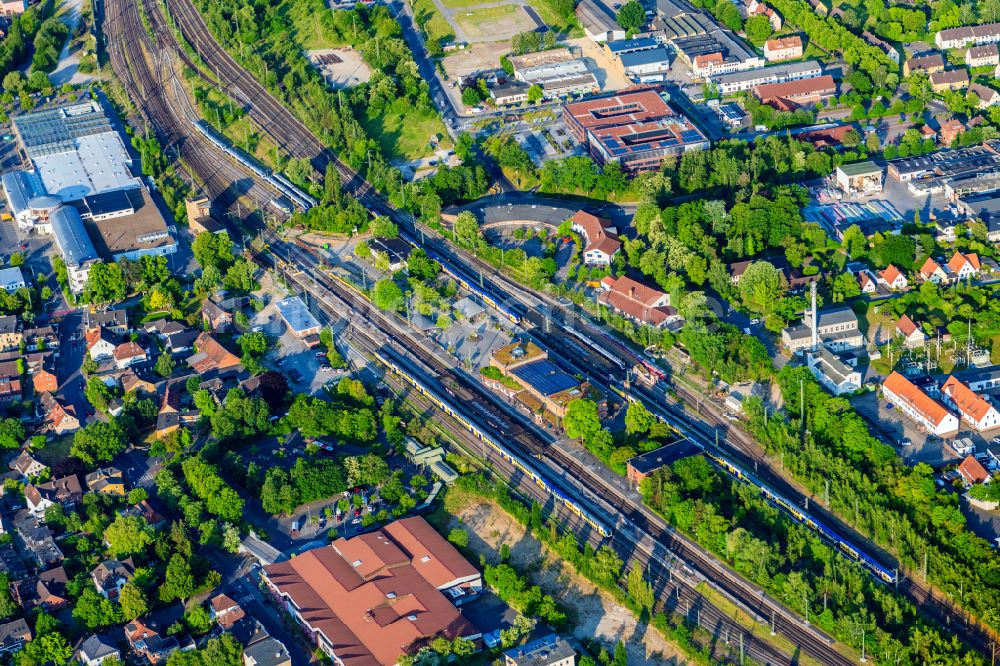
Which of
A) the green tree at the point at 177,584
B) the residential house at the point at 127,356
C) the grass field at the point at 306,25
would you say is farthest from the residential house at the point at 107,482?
the grass field at the point at 306,25

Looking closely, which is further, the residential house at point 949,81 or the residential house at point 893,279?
the residential house at point 949,81

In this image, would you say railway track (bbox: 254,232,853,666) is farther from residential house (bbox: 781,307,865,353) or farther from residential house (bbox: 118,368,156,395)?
residential house (bbox: 781,307,865,353)

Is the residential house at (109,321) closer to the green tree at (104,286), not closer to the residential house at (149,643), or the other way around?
the green tree at (104,286)

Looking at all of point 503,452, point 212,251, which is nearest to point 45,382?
point 212,251

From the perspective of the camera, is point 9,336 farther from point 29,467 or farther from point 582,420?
point 582,420

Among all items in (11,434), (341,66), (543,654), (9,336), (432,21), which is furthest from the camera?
(432,21)

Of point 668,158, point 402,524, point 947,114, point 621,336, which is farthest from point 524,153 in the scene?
point 402,524
